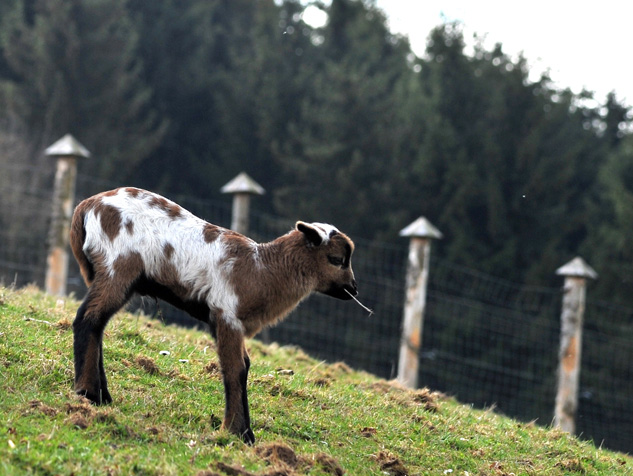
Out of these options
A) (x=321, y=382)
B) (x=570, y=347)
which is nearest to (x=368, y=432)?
(x=321, y=382)

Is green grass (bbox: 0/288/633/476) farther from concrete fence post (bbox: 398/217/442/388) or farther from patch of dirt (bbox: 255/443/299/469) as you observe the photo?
concrete fence post (bbox: 398/217/442/388)

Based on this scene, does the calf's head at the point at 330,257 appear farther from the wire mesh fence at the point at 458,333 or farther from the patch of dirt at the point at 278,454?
the wire mesh fence at the point at 458,333

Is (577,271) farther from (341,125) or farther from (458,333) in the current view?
(341,125)

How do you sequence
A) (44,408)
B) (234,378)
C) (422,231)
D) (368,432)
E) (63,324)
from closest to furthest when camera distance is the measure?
(44,408) < (234,378) < (368,432) < (63,324) < (422,231)

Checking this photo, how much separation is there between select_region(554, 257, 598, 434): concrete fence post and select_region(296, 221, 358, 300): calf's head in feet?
19.6

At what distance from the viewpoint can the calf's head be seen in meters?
6.44

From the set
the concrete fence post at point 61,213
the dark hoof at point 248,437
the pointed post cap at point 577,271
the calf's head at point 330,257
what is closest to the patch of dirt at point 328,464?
the dark hoof at point 248,437

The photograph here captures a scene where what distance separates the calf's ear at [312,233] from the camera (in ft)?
20.7

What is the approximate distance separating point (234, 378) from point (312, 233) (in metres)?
1.22

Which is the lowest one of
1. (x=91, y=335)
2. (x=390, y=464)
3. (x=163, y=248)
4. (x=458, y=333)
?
(x=458, y=333)

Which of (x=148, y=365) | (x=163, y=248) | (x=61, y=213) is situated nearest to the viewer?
(x=163, y=248)

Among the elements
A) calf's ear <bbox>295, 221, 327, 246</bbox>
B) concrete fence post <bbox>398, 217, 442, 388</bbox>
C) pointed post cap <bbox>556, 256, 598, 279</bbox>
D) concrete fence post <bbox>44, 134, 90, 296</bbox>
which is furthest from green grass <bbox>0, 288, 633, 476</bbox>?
pointed post cap <bbox>556, 256, 598, 279</bbox>

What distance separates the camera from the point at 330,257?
6.48 meters

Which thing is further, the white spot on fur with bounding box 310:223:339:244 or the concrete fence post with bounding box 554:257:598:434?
A: the concrete fence post with bounding box 554:257:598:434
